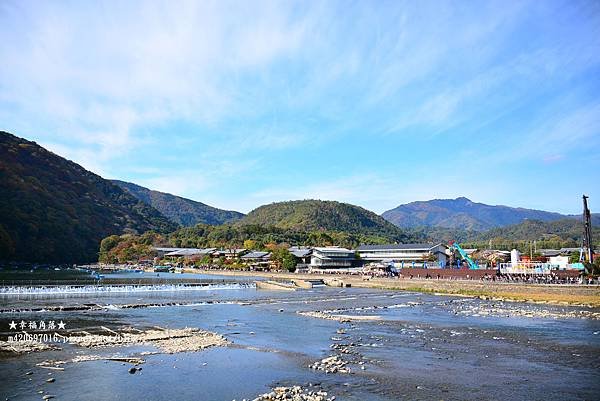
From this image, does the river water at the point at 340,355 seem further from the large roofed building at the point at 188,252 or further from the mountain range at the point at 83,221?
the mountain range at the point at 83,221

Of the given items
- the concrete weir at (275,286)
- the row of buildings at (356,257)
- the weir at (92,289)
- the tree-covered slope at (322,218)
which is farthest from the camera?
the tree-covered slope at (322,218)

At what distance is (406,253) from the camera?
8131 centimetres

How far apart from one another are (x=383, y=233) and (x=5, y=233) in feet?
395

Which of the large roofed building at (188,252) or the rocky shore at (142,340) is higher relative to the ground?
the large roofed building at (188,252)

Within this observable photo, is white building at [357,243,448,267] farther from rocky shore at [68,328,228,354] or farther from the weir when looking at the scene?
rocky shore at [68,328,228,354]

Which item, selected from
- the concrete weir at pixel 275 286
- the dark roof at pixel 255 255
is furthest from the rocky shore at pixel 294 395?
the dark roof at pixel 255 255

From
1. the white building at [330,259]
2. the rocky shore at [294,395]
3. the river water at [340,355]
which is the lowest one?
the river water at [340,355]

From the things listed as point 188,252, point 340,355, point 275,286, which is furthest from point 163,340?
point 188,252

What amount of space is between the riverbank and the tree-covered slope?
98.6m

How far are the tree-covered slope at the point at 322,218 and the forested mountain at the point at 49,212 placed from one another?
41.2 m

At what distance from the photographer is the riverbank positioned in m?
35.3

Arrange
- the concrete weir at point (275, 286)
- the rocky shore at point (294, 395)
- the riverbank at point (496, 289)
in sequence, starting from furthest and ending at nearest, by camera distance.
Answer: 1. the concrete weir at point (275, 286)
2. the riverbank at point (496, 289)
3. the rocky shore at point (294, 395)

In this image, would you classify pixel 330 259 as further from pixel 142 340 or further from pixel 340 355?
pixel 340 355

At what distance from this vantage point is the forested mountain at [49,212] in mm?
99688
